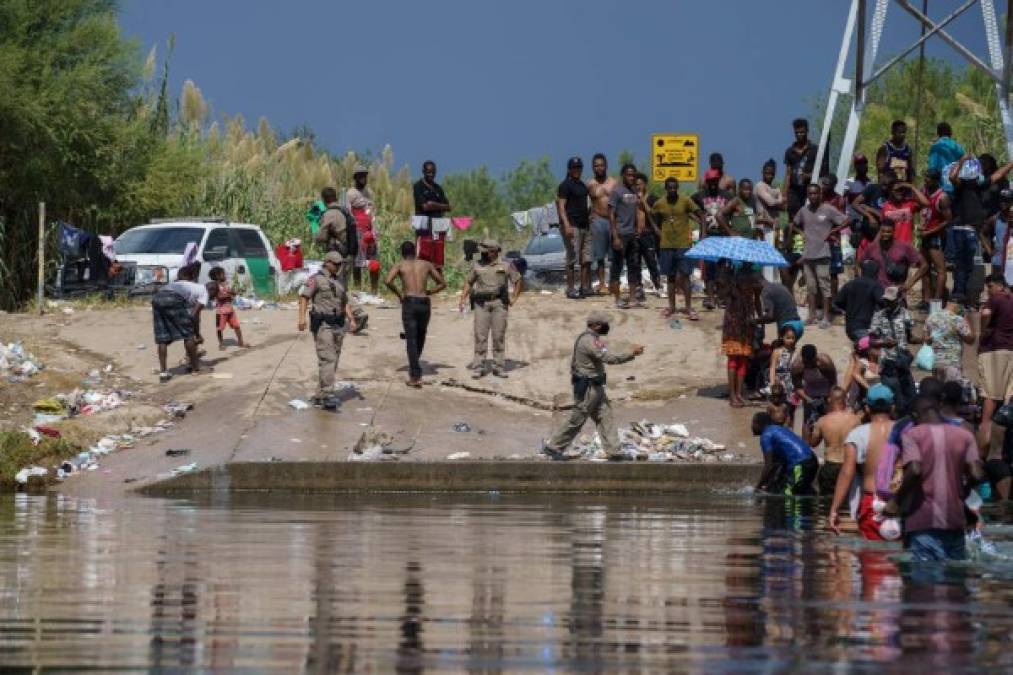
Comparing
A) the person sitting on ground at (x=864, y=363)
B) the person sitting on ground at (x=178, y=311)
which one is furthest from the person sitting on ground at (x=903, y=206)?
the person sitting on ground at (x=178, y=311)

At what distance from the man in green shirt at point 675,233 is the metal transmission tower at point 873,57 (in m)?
2.68

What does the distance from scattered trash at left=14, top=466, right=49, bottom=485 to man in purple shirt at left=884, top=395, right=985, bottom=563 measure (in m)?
12.7

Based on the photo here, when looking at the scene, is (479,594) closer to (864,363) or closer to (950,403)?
(950,403)

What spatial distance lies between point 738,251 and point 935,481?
12.4 m

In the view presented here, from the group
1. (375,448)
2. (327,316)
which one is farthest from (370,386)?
(375,448)

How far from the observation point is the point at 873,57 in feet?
113

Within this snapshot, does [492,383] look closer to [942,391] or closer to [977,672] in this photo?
[942,391]

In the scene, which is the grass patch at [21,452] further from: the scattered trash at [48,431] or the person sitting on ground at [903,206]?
the person sitting on ground at [903,206]

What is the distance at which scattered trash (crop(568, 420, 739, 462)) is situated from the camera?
25.0m

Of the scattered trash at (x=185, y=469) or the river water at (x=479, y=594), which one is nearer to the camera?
the river water at (x=479, y=594)

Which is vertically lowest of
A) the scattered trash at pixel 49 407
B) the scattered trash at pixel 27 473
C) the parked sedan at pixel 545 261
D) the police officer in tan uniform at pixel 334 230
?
the scattered trash at pixel 27 473

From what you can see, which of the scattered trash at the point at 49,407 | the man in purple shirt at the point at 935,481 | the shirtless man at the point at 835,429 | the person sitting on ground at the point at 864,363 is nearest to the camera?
the man in purple shirt at the point at 935,481

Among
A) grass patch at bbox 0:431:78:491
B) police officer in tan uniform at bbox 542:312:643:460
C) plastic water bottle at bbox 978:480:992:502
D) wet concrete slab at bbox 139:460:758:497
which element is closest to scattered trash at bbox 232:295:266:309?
grass patch at bbox 0:431:78:491

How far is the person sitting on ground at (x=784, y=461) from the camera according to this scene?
2208 cm
